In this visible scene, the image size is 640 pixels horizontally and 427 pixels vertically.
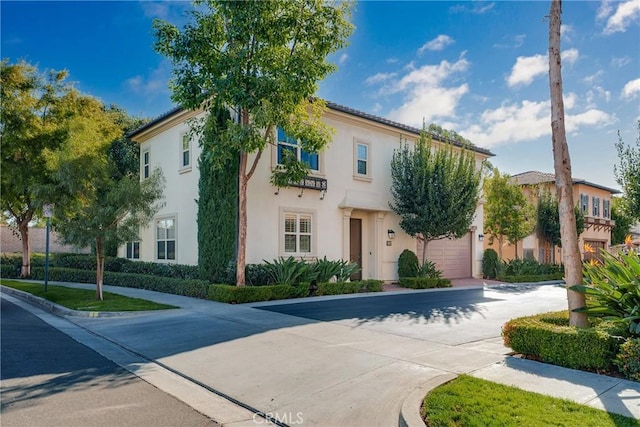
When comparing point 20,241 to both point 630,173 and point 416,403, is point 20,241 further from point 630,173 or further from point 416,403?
point 630,173

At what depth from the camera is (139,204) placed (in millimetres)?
12852

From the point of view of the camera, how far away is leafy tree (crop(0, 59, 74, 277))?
719 inches

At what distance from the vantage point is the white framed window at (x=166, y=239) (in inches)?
695

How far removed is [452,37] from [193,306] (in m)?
11.5

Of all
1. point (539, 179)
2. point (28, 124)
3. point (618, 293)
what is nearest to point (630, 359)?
point (618, 293)

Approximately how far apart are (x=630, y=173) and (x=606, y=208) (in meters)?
26.9

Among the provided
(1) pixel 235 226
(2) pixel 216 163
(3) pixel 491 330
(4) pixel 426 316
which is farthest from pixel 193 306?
(3) pixel 491 330

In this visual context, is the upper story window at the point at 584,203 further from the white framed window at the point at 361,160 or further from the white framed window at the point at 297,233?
the white framed window at the point at 297,233

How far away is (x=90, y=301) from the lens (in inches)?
494

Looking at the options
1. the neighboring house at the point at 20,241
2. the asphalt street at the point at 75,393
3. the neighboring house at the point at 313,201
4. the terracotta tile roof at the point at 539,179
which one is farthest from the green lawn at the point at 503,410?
the neighboring house at the point at 20,241

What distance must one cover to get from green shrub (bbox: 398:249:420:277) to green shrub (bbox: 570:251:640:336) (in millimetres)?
11983

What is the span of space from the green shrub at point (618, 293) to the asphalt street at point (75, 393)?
5586mm

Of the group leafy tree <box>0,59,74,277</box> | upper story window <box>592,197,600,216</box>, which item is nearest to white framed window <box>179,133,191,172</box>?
leafy tree <box>0,59,74,277</box>

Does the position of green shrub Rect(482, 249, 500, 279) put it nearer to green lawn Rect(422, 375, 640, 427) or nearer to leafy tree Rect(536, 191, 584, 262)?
leafy tree Rect(536, 191, 584, 262)
